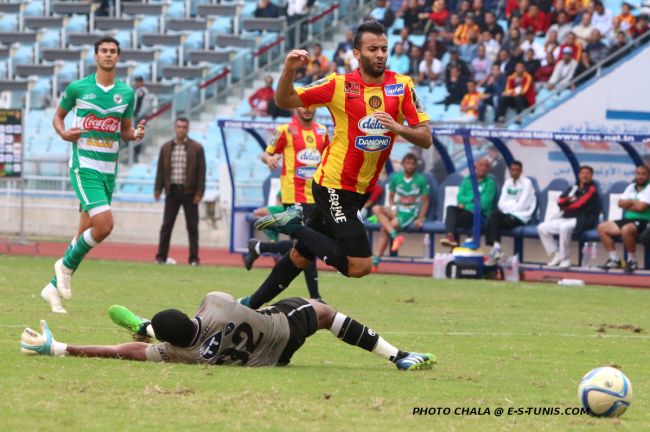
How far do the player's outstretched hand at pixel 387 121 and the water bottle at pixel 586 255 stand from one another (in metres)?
11.6

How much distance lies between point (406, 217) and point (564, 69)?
5.82 metres

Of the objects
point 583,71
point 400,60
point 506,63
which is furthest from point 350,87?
point 400,60

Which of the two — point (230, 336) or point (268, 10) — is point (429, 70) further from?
point (230, 336)

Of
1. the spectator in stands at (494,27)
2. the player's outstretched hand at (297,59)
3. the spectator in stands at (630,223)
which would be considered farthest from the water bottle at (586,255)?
the player's outstretched hand at (297,59)

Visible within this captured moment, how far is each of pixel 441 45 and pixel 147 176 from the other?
273 inches

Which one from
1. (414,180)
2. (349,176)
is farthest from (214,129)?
(349,176)

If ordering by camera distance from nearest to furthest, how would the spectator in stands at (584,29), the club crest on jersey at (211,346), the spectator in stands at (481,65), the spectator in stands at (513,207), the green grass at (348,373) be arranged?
the green grass at (348,373), the club crest on jersey at (211,346), the spectator in stands at (513,207), the spectator in stands at (584,29), the spectator in stands at (481,65)

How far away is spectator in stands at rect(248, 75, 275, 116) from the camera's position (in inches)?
1169

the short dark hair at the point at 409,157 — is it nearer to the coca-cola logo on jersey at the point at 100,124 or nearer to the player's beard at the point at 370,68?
the coca-cola logo on jersey at the point at 100,124

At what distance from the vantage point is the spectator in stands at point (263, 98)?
97.4ft

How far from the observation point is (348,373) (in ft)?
30.3

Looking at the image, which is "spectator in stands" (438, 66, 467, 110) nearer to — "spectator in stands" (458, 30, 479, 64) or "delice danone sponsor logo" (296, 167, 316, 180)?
"spectator in stands" (458, 30, 479, 64)

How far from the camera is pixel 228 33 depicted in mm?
34812

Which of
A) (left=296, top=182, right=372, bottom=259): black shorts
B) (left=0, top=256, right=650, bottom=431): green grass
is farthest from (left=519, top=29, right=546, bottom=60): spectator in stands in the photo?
(left=296, top=182, right=372, bottom=259): black shorts
